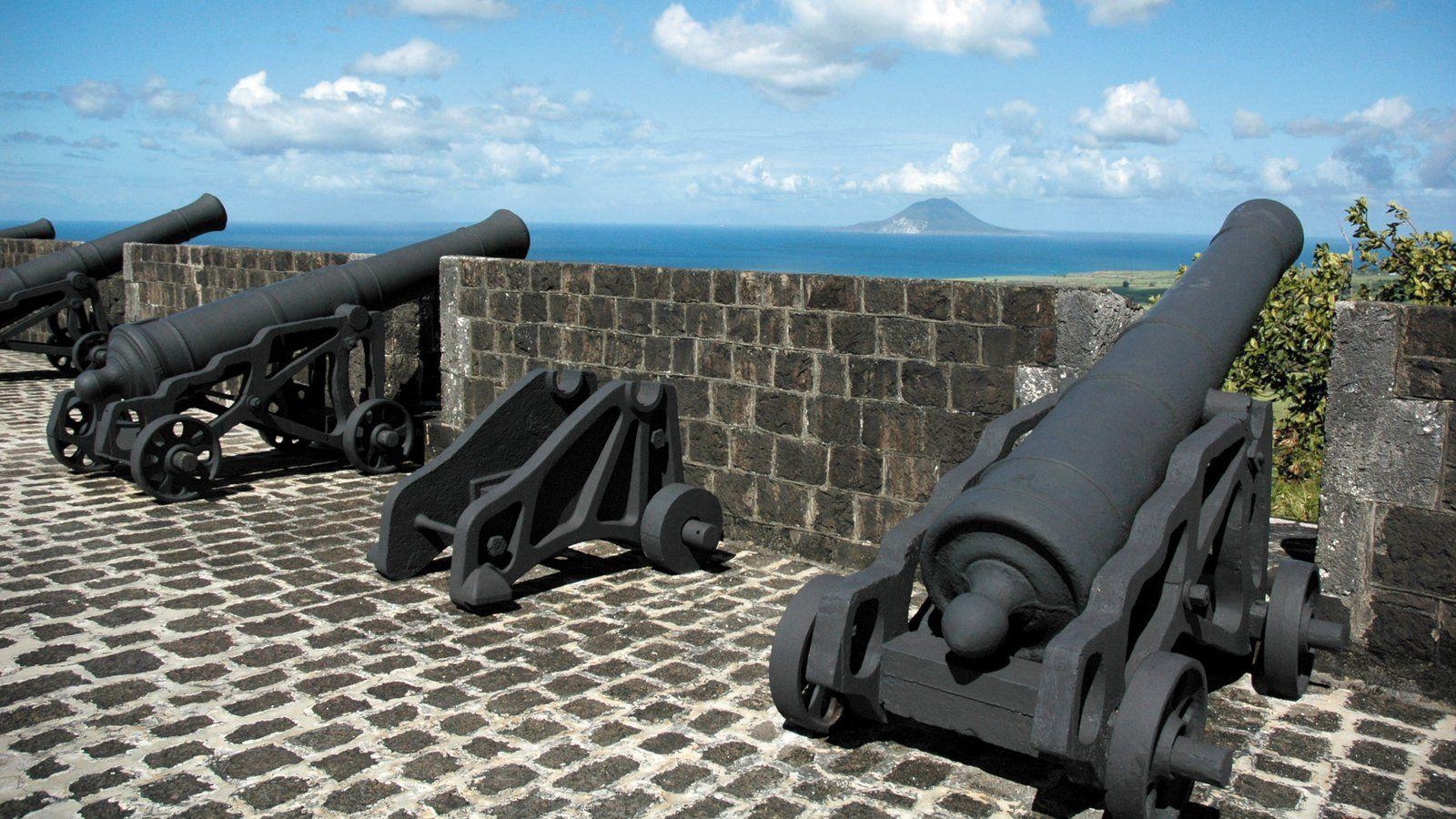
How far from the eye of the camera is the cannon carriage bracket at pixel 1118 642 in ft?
10.6

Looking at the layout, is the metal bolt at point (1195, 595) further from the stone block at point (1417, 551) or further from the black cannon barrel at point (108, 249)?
the black cannon barrel at point (108, 249)

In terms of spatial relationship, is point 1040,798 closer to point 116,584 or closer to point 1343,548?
point 1343,548

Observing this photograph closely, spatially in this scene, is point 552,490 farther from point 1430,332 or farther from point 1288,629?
point 1430,332

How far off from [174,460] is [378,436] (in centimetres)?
131

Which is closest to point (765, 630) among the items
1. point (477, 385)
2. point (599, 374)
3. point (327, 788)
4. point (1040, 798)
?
point (1040, 798)

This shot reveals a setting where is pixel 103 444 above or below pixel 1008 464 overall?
below

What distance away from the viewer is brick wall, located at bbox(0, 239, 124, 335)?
48.6ft

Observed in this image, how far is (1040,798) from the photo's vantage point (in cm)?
362

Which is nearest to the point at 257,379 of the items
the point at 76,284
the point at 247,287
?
the point at 247,287

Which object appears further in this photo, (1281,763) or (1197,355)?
(1197,355)

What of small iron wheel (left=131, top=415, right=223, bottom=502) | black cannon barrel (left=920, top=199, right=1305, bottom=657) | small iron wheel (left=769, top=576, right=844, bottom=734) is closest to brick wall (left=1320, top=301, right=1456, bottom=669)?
black cannon barrel (left=920, top=199, right=1305, bottom=657)

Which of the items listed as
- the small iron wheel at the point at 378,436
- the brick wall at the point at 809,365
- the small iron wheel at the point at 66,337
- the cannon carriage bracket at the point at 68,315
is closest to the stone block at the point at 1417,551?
the brick wall at the point at 809,365

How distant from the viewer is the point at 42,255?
52.4ft

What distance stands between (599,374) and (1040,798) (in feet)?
14.2
